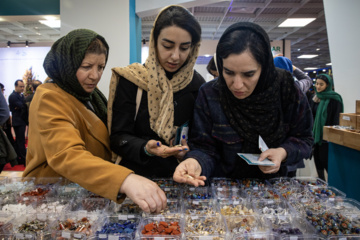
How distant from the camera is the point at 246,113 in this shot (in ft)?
4.61

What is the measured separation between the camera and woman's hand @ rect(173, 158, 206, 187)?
1.14 metres

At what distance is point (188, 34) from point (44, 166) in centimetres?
109

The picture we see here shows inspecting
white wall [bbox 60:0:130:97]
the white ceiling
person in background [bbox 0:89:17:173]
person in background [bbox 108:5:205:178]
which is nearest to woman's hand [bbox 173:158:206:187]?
person in background [bbox 108:5:205:178]

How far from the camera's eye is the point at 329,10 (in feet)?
12.0

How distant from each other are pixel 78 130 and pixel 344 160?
8.23 ft

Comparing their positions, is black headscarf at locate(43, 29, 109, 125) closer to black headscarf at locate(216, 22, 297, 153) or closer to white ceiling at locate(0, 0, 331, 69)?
black headscarf at locate(216, 22, 297, 153)

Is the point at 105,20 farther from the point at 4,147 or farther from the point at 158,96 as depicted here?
the point at 158,96

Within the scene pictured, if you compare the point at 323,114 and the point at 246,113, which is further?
the point at 323,114

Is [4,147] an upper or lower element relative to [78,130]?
lower

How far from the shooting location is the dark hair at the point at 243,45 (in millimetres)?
1219

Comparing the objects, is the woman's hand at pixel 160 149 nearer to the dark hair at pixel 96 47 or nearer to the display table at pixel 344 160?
the dark hair at pixel 96 47

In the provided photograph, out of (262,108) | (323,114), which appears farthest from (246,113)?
(323,114)

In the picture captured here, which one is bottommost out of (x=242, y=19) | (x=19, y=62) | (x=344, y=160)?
(x=344, y=160)

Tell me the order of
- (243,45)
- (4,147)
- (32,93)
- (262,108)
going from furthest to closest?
(32,93), (4,147), (262,108), (243,45)
